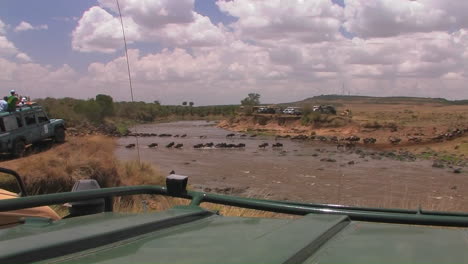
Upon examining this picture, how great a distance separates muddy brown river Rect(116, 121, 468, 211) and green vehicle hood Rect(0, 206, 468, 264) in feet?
45.0

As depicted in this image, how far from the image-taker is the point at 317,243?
2141mm

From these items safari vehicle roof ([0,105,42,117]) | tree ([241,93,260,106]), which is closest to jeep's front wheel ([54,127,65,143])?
safari vehicle roof ([0,105,42,117])

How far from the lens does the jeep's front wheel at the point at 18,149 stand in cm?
1964

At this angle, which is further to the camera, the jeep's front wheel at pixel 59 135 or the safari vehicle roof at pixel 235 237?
the jeep's front wheel at pixel 59 135

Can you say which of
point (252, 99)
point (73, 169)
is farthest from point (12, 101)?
point (252, 99)

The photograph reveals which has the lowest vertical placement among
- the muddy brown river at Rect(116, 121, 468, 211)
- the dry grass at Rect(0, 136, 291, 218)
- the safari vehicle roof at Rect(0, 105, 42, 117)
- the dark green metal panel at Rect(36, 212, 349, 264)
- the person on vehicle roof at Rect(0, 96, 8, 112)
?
the muddy brown river at Rect(116, 121, 468, 211)

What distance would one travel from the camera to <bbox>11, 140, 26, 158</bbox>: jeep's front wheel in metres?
19.6

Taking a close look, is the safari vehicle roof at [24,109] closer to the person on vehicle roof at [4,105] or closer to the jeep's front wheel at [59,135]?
the person on vehicle roof at [4,105]

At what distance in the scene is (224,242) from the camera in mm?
2199

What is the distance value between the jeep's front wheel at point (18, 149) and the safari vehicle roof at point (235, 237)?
59.7ft

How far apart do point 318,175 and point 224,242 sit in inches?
1059

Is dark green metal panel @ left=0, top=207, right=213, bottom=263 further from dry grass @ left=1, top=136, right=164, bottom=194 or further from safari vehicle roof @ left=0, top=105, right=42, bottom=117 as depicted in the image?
safari vehicle roof @ left=0, top=105, right=42, bottom=117

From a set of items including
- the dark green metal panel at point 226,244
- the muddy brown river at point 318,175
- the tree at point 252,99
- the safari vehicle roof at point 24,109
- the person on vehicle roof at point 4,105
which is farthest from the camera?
the tree at point 252,99

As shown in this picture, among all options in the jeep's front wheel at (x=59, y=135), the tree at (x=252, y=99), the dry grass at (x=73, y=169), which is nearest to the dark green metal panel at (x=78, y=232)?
the dry grass at (x=73, y=169)
